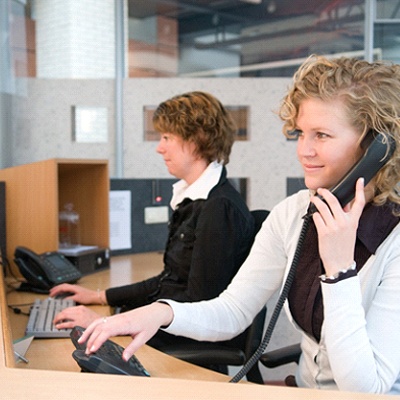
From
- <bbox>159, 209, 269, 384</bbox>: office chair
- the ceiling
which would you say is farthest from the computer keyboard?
the ceiling

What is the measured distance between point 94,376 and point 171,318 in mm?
346

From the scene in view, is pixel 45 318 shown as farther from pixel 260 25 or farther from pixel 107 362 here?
pixel 260 25

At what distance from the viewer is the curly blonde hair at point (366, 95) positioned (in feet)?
3.69

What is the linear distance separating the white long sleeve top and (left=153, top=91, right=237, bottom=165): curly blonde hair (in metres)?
0.67

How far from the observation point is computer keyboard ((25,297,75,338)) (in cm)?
146

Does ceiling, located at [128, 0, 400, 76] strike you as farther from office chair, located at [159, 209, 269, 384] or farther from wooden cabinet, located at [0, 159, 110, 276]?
office chair, located at [159, 209, 269, 384]

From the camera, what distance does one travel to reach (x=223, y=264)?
171 cm

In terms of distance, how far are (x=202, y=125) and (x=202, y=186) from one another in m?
0.22

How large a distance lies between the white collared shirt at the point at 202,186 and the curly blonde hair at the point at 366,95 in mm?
684

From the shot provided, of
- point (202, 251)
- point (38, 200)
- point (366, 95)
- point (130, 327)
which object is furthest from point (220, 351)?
point (38, 200)

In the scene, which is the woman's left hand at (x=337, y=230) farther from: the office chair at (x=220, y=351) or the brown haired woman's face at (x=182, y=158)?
the brown haired woman's face at (x=182, y=158)

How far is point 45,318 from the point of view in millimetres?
1586

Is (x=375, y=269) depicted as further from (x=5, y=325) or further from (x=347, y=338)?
(x=5, y=325)

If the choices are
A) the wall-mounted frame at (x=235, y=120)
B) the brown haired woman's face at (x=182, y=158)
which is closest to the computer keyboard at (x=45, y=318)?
the brown haired woman's face at (x=182, y=158)
